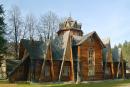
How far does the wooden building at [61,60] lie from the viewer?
46562mm

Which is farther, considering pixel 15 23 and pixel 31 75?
pixel 15 23

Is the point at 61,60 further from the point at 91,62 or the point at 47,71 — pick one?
the point at 91,62

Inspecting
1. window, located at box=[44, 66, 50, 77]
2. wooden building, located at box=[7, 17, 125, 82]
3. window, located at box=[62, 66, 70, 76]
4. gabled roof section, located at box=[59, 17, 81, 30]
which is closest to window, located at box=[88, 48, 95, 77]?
wooden building, located at box=[7, 17, 125, 82]

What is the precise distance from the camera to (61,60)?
4862 centimetres

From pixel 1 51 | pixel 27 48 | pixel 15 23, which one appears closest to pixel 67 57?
pixel 27 48

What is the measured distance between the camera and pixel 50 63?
47438 mm

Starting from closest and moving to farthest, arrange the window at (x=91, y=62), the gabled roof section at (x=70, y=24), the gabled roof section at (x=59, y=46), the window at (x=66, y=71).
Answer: the gabled roof section at (x=59, y=46) → the window at (x=66, y=71) → the window at (x=91, y=62) → the gabled roof section at (x=70, y=24)

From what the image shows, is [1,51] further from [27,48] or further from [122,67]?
[122,67]

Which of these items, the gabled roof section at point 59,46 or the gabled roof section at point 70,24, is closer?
the gabled roof section at point 59,46

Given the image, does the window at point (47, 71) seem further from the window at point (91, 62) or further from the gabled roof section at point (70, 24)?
the gabled roof section at point (70, 24)

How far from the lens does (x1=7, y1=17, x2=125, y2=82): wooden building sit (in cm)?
4656

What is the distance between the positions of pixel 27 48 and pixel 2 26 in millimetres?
13387

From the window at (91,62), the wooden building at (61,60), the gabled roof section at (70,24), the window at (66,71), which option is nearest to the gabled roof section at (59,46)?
the wooden building at (61,60)

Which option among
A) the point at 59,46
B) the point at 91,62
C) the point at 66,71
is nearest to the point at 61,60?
the point at 66,71
